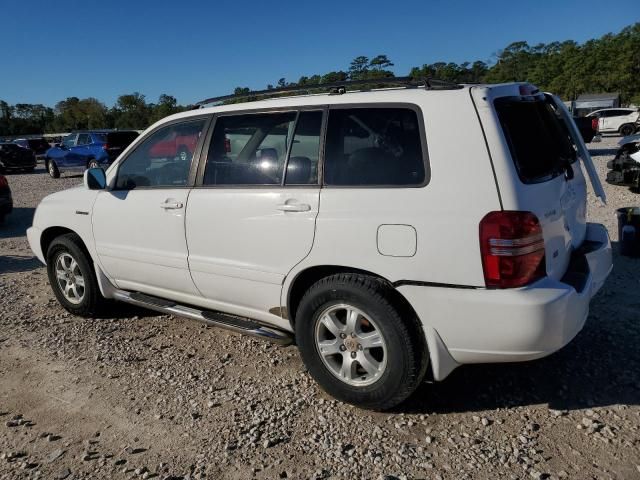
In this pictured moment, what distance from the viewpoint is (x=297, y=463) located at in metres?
2.74

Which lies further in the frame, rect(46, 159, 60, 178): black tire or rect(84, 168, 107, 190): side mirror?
rect(46, 159, 60, 178): black tire

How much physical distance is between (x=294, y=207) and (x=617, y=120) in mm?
31269

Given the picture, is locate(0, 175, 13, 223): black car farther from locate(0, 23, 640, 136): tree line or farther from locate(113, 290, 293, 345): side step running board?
locate(0, 23, 640, 136): tree line

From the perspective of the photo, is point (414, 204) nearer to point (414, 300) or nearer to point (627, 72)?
point (414, 300)

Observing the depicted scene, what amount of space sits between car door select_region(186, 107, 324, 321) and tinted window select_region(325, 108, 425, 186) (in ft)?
0.44

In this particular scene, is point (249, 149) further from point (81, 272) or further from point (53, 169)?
point (53, 169)

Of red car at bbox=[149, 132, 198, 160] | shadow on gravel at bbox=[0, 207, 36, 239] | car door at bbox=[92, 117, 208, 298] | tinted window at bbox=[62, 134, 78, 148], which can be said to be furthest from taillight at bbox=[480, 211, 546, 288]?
tinted window at bbox=[62, 134, 78, 148]

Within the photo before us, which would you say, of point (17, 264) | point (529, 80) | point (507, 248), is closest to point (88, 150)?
point (17, 264)

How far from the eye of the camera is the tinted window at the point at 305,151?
3.26m

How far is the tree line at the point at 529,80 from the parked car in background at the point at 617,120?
14270mm

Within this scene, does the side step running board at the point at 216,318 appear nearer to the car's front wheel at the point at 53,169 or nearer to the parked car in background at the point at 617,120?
the car's front wheel at the point at 53,169

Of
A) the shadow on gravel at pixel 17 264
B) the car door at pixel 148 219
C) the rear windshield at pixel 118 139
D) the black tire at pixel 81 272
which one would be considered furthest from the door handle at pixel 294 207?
the rear windshield at pixel 118 139

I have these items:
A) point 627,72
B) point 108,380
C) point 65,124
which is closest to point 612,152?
point 108,380

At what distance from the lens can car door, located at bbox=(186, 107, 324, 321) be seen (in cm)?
325
